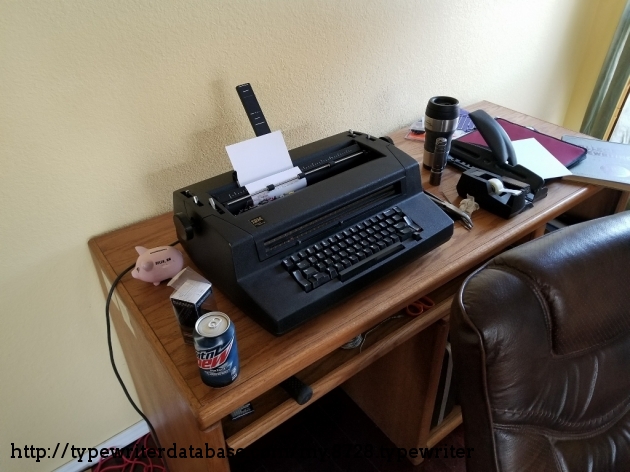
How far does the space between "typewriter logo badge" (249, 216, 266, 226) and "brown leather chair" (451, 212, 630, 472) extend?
1.14 feet

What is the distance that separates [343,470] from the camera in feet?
4.31

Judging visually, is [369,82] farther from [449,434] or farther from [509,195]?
[449,434]

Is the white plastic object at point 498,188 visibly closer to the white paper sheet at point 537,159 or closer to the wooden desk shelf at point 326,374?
the white paper sheet at point 537,159

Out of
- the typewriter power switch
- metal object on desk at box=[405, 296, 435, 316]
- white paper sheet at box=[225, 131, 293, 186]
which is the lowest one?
metal object on desk at box=[405, 296, 435, 316]

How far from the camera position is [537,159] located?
1.21m

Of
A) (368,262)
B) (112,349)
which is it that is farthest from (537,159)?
(112,349)

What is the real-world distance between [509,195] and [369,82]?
532mm

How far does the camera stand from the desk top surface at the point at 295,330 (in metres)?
0.70

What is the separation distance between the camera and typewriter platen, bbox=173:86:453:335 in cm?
77

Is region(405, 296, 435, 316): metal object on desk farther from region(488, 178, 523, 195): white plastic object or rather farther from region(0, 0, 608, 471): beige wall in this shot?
region(0, 0, 608, 471): beige wall

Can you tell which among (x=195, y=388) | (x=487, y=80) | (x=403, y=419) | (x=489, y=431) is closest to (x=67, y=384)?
(x=195, y=388)

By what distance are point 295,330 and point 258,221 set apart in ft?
0.65

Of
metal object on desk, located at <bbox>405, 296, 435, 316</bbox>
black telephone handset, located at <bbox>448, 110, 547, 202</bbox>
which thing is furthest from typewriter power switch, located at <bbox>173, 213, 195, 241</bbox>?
black telephone handset, located at <bbox>448, 110, 547, 202</bbox>

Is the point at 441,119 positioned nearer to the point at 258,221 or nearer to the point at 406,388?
the point at 258,221
